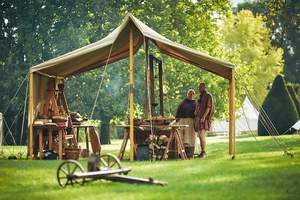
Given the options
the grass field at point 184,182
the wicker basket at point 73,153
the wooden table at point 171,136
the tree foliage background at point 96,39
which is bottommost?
the grass field at point 184,182

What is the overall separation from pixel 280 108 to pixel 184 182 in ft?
76.3

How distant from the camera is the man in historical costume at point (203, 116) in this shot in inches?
633

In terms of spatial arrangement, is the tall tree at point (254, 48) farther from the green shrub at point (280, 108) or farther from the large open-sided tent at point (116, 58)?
the large open-sided tent at point (116, 58)

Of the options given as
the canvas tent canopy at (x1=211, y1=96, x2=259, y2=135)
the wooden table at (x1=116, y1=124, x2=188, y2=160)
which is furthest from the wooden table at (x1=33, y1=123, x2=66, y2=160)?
the canvas tent canopy at (x1=211, y1=96, x2=259, y2=135)

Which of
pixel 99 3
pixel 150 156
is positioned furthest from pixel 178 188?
pixel 99 3

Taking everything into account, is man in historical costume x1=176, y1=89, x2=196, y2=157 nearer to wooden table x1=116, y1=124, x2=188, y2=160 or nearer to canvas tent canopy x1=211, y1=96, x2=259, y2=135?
wooden table x1=116, y1=124, x2=188, y2=160

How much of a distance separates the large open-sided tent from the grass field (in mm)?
2563

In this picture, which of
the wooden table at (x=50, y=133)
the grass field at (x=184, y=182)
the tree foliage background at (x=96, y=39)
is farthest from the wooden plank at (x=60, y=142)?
the tree foliage background at (x=96, y=39)

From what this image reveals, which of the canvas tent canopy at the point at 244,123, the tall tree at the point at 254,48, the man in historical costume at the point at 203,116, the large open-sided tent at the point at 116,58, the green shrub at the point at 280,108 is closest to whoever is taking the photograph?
the large open-sided tent at the point at 116,58

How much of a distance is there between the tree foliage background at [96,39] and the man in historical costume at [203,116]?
11.6 m

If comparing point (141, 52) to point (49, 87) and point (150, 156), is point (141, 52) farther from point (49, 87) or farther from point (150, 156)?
point (150, 156)

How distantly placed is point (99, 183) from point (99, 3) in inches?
793

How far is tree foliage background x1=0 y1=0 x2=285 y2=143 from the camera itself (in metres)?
28.9

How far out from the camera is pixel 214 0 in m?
33.0
